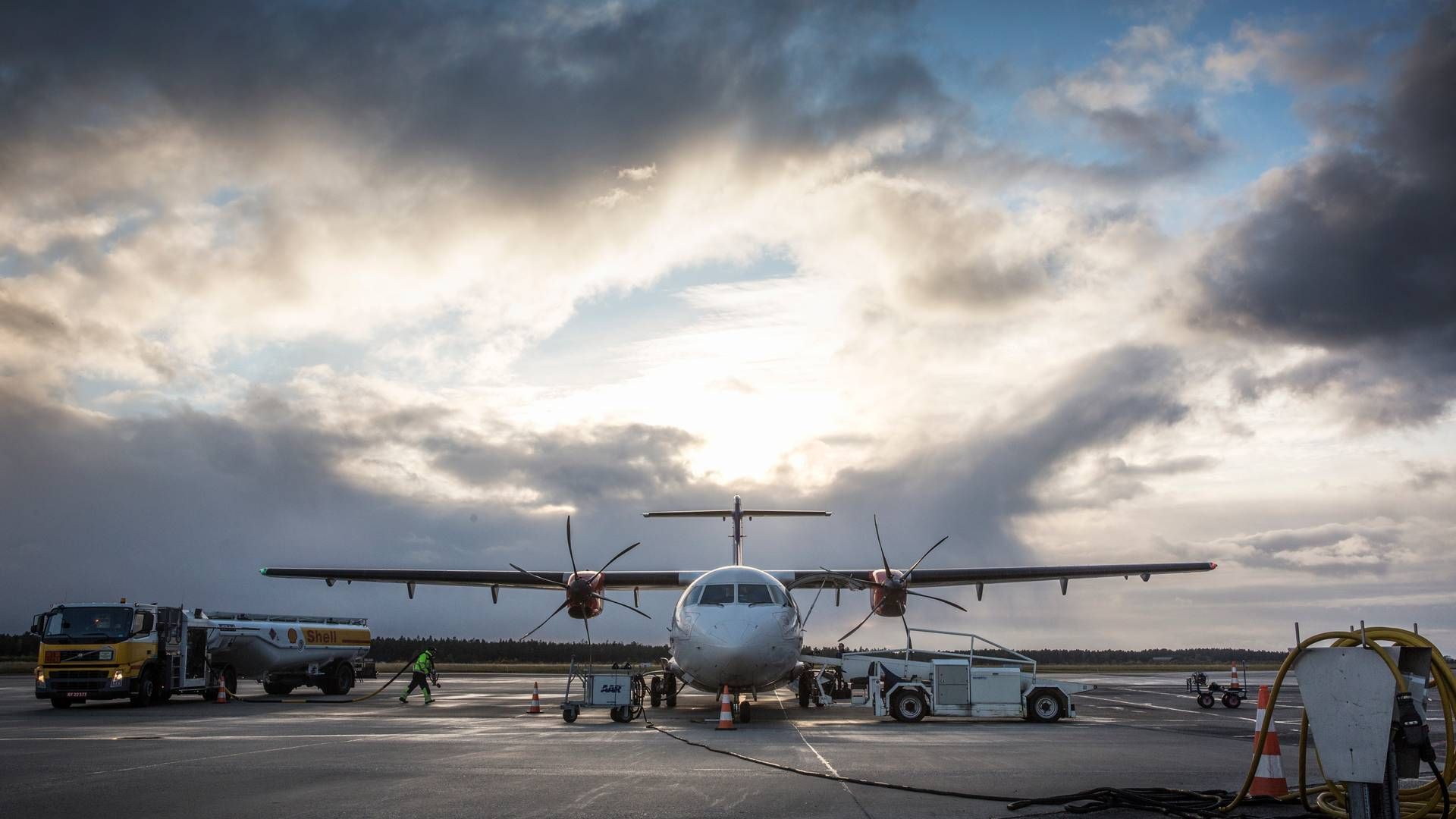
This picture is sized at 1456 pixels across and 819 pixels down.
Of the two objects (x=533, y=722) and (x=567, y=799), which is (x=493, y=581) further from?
(x=567, y=799)

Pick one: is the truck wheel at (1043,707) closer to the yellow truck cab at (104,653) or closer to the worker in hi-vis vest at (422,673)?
the worker in hi-vis vest at (422,673)

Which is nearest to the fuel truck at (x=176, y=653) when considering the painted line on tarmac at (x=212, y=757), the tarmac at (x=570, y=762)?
the tarmac at (x=570, y=762)

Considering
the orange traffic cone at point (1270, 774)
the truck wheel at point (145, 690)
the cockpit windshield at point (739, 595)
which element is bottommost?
the truck wheel at point (145, 690)

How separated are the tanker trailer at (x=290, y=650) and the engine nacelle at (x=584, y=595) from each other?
32.9 ft

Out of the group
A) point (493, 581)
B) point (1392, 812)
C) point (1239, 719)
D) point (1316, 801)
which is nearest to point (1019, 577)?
point (1239, 719)

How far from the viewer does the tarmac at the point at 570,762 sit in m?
9.42

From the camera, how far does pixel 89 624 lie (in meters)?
26.4

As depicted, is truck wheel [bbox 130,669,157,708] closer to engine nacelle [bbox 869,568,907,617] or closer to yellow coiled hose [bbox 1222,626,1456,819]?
engine nacelle [bbox 869,568,907,617]

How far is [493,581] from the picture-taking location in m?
33.9

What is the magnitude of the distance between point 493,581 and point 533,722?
13.3 m

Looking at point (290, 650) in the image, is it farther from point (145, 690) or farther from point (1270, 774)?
point (1270, 774)

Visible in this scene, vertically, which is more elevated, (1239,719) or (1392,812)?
(1392,812)

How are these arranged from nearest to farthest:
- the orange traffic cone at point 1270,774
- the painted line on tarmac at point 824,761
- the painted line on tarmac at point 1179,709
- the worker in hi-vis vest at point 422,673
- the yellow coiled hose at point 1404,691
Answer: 1. the yellow coiled hose at point 1404,691
2. the painted line on tarmac at point 824,761
3. the orange traffic cone at point 1270,774
4. the painted line on tarmac at point 1179,709
5. the worker in hi-vis vest at point 422,673

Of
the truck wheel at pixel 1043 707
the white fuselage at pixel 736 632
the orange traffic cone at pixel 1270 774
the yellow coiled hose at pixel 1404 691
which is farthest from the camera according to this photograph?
the truck wheel at pixel 1043 707
